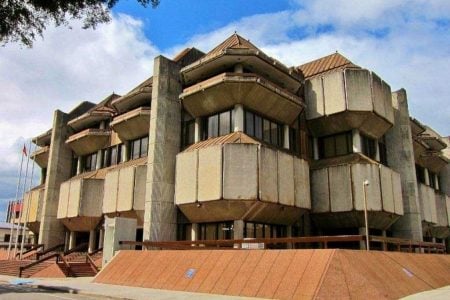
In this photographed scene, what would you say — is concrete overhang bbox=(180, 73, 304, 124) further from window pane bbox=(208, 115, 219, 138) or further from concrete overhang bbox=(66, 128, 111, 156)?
concrete overhang bbox=(66, 128, 111, 156)

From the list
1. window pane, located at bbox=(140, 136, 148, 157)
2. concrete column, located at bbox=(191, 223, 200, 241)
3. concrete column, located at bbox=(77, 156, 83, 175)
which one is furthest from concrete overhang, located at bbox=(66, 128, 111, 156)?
concrete column, located at bbox=(191, 223, 200, 241)

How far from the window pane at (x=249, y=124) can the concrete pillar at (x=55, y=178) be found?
2578cm

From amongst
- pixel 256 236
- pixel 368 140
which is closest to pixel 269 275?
pixel 256 236

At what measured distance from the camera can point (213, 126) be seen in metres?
31.6

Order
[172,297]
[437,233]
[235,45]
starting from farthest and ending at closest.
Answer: [437,233] < [235,45] < [172,297]

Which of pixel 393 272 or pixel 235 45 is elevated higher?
pixel 235 45

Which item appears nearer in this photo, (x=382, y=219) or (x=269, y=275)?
(x=269, y=275)

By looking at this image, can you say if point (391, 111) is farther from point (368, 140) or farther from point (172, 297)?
point (172, 297)

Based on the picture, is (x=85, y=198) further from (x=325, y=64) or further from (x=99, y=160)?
(x=325, y=64)

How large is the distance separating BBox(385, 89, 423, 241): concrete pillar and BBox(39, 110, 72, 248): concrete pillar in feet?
112

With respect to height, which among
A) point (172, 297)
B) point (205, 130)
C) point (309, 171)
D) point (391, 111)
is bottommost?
point (172, 297)

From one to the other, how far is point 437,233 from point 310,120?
23.2 meters

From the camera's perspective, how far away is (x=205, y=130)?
3228 cm

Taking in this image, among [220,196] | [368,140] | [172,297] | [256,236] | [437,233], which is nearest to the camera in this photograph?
[172,297]
